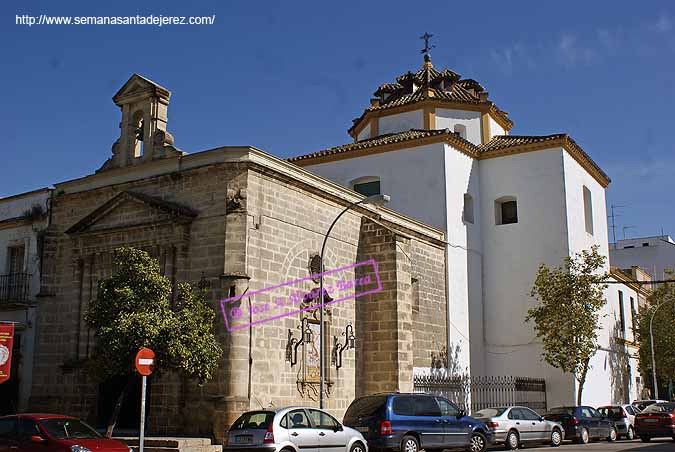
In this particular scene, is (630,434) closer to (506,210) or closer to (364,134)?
(506,210)

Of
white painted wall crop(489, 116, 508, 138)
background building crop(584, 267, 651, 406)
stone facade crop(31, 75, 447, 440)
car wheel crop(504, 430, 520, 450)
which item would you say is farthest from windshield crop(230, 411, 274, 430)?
white painted wall crop(489, 116, 508, 138)

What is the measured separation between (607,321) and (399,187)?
1227cm

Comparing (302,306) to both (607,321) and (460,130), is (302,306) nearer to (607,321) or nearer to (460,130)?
(460,130)

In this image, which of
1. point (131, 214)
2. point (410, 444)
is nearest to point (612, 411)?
point (410, 444)

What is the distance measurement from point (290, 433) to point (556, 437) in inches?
452

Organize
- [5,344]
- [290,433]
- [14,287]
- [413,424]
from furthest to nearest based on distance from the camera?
[14,287] → [413,424] → [5,344] → [290,433]

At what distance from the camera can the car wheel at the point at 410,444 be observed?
17141 mm

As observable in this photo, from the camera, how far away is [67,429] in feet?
44.9

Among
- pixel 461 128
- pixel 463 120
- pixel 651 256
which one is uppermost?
pixel 463 120

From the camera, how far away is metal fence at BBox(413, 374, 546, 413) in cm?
2742

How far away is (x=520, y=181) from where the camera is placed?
104 feet

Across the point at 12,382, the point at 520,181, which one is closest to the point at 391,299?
the point at 520,181

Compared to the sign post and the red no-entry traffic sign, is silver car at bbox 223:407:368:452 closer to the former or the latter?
the sign post

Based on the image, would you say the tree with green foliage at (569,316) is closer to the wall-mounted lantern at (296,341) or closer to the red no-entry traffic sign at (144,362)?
the wall-mounted lantern at (296,341)
